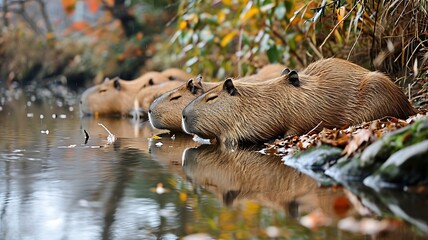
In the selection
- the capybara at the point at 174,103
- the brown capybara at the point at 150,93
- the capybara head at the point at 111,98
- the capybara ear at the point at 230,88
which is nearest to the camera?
the capybara ear at the point at 230,88

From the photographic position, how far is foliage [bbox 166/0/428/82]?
8.10 m

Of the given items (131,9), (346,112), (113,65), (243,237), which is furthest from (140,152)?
(131,9)

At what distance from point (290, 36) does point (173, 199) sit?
665 centimetres

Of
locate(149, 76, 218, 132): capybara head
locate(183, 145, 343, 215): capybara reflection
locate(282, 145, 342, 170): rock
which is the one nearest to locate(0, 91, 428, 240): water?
locate(183, 145, 343, 215): capybara reflection

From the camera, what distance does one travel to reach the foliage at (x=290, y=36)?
810 cm

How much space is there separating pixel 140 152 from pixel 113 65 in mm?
13115

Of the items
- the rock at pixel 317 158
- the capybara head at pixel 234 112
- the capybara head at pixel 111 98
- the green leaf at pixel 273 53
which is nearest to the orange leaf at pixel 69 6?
the capybara head at pixel 111 98

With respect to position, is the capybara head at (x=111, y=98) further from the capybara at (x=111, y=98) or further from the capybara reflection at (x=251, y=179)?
the capybara reflection at (x=251, y=179)

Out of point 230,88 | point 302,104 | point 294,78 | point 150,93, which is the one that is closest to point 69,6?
point 150,93

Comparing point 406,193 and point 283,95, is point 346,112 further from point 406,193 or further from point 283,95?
point 406,193

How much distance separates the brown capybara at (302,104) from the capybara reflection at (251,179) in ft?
1.11

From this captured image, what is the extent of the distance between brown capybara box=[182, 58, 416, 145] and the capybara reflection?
34 cm

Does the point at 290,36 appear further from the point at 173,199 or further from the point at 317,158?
the point at 173,199

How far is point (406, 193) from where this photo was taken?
161 inches
